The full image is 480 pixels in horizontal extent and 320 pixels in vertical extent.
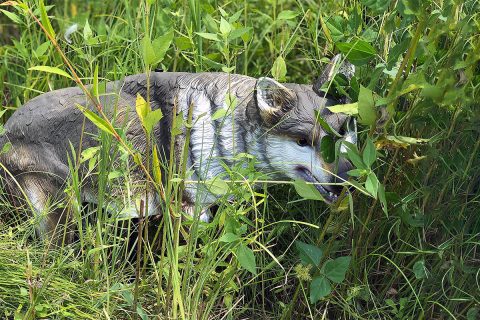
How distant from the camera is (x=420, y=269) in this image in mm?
3059

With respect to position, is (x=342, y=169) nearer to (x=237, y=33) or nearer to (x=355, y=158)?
(x=355, y=158)

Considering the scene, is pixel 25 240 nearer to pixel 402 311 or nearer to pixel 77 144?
pixel 77 144

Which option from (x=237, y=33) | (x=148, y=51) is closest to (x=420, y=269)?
(x=237, y=33)

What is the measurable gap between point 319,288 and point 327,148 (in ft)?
1.53

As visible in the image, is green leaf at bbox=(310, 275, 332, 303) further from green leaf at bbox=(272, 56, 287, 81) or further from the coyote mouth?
green leaf at bbox=(272, 56, 287, 81)

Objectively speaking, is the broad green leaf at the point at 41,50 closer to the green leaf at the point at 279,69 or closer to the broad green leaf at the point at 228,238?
the green leaf at the point at 279,69

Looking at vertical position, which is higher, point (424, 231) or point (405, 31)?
point (405, 31)

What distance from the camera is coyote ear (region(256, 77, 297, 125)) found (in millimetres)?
3277

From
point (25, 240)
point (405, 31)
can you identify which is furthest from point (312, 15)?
point (25, 240)

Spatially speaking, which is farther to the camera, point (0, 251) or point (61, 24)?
point (61, 24)

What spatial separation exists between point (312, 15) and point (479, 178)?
4.68 feet

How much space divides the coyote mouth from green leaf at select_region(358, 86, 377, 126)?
495 millimetres

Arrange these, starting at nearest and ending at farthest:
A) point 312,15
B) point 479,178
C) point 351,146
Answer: point 351,146 → point 479,178 → point 312,15

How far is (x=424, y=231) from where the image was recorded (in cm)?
310
